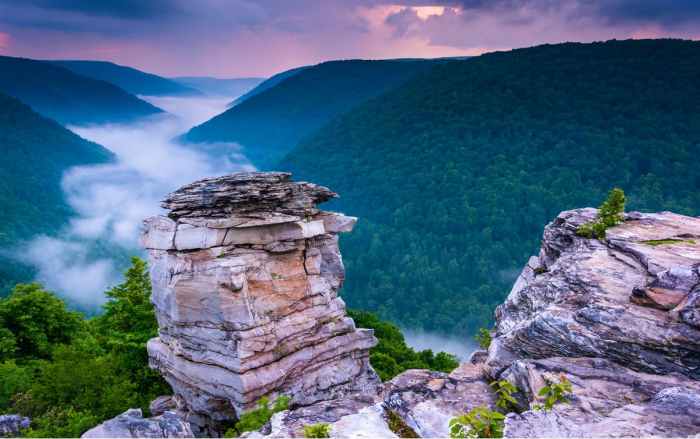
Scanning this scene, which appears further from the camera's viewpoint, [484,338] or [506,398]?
[484,338]

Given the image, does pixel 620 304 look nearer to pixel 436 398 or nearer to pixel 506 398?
pixel 506 398

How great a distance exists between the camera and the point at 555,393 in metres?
9.33

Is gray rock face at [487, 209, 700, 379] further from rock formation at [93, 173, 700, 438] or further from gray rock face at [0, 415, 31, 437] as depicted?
gray rock face at [0, 415, 31, 437]

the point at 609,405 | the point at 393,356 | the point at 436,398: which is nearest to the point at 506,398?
the point at 436,398

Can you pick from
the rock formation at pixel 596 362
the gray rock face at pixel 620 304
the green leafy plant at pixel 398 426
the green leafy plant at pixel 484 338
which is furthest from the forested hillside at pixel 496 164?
the green leafy plant at pixel 398 426

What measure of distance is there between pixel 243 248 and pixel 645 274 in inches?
552

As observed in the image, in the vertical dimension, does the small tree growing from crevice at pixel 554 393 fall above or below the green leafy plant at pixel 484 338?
above

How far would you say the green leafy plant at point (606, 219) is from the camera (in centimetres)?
1522

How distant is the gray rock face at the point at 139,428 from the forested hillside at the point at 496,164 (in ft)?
311

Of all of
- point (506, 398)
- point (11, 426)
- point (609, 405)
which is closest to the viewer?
point (609, 405)

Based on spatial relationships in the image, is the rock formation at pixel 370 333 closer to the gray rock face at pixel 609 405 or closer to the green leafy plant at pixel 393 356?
the gray rock face at pixel 609 405

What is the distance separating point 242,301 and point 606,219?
13389 millimetres

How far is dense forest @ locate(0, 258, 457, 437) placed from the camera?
19312 mm

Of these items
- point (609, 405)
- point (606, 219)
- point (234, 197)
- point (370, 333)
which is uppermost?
point (606, 219)
